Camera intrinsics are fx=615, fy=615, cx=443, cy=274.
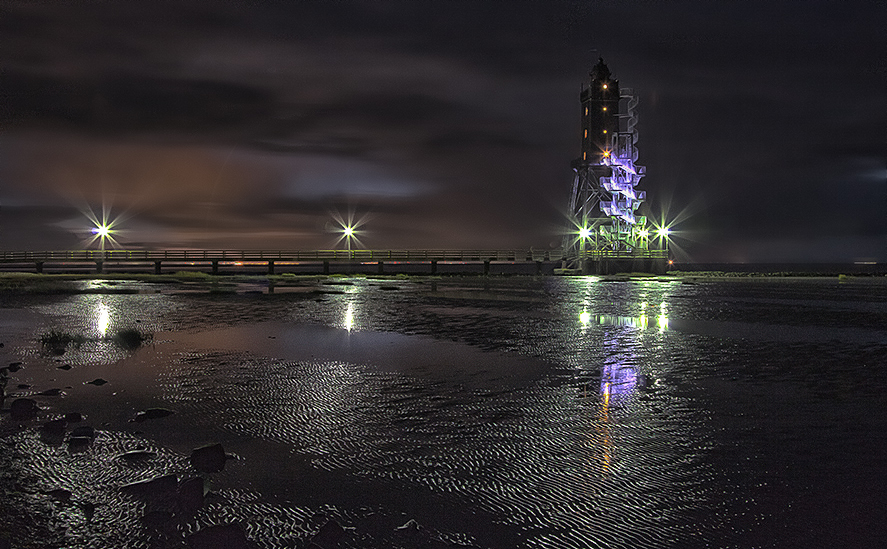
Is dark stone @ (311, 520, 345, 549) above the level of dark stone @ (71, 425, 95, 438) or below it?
below

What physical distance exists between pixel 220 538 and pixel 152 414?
3254mm

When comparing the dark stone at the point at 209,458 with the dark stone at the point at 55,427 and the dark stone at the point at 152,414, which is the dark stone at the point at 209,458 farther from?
the dark stone at the point at 55,427

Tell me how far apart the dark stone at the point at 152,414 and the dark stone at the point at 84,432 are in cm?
47

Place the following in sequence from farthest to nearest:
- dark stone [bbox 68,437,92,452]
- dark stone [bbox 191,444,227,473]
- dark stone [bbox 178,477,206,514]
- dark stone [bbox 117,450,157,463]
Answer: dark stone [bbox 68,437,92,452] < dark stone [bbox 117,450,157,463] < dark stone [bbox 191,444,227,473] < dark stone [bbox 178,477,206,514]

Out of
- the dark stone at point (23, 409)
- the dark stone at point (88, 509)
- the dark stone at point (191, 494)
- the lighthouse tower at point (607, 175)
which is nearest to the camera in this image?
the dark stone at point (88, 509)

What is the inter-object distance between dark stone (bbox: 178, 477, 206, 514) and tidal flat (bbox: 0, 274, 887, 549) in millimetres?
17

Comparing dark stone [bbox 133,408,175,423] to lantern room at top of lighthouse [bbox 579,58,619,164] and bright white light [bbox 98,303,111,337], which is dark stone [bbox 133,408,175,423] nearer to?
bright white light [bbox 98,303,111,337]

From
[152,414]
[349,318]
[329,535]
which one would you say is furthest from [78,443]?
[349,318]

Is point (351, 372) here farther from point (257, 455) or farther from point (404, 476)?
point (404, 476)

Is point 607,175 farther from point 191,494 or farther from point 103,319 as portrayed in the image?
point 191,494

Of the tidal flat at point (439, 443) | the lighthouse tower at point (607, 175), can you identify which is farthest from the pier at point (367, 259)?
the tidal flat at point (439, 443)

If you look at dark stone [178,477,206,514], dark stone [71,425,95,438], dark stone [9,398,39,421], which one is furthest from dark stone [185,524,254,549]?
dark stone [9,398,39,421]

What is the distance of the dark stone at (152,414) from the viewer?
20.2ft

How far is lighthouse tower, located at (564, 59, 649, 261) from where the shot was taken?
63844 mm
